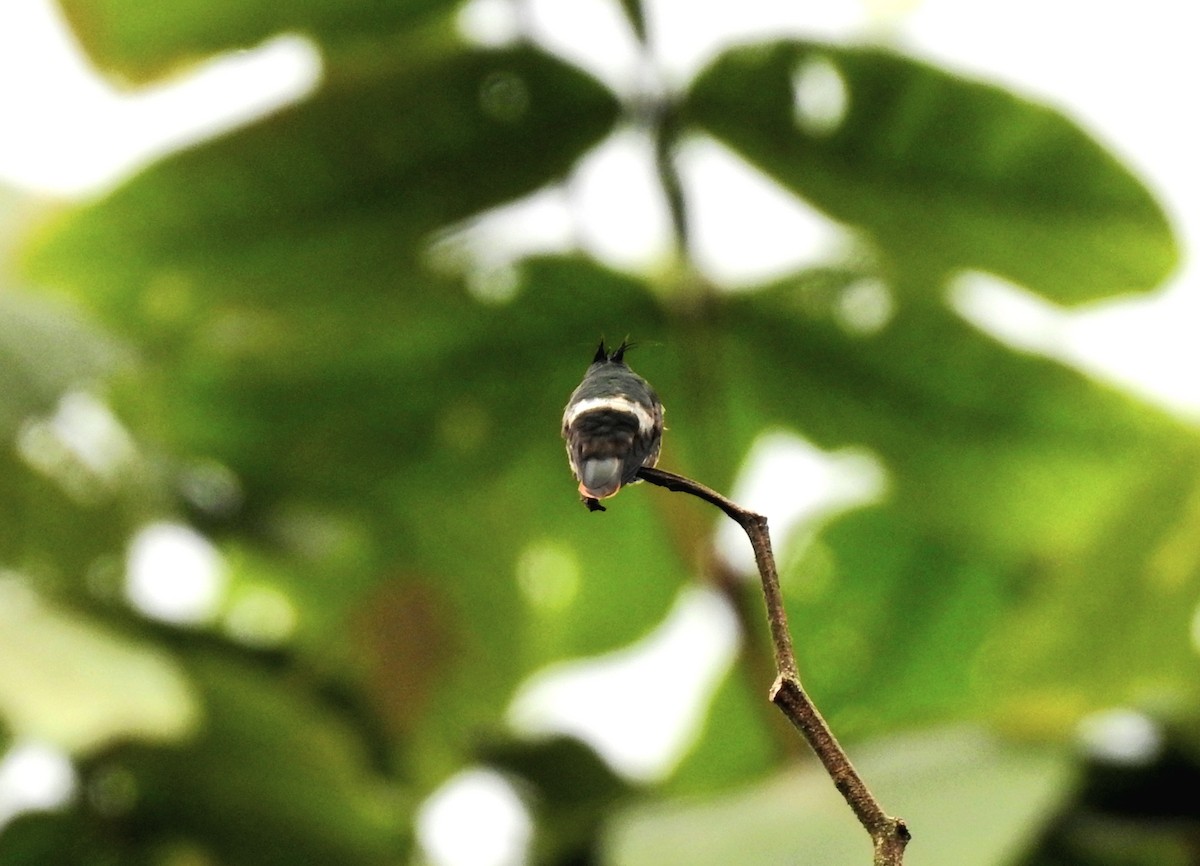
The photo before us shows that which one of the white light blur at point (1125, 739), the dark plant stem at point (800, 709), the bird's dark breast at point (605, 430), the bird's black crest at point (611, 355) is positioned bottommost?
the dark plant stem at point (800, 709)

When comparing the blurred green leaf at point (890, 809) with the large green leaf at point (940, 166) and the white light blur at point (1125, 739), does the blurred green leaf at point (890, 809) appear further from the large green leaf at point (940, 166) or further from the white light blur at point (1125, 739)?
the large green leaf at point (940, 166)

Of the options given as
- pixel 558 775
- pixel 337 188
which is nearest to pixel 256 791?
pixel 558 775

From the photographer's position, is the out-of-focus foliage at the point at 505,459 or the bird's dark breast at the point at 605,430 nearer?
the bird's dark breast at the point at 605,430

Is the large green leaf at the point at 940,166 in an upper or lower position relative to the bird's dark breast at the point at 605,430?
upper

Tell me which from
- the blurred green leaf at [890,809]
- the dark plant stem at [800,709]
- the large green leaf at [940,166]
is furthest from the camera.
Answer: the large green leaf at [940,166]

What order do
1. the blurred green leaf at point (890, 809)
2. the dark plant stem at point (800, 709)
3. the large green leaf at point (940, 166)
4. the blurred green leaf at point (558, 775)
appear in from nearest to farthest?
the dark plant stem at point (800, 709), the blurred green leaf at point (890, 809), the large green leaf at point (940, 166), the blurred green leaf at point (558, 775)

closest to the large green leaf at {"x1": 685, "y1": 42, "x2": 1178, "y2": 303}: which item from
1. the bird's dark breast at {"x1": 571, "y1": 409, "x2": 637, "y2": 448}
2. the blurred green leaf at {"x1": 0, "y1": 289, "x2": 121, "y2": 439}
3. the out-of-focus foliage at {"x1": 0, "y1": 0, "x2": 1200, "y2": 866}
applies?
the out-of-focus foliage at {"x1": 0, "y1": 0, "x2": 1200, "y2": 866}

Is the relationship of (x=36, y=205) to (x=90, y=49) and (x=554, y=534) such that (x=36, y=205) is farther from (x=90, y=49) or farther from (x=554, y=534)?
(x=554, y=534)

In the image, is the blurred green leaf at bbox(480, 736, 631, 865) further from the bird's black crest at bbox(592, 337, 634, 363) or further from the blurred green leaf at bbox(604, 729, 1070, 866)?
the bird's black crest at bbox(592, 337, 634, 363)

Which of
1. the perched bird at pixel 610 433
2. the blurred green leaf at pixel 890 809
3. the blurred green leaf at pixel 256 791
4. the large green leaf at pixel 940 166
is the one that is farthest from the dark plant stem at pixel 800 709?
the blurred green leaf at pixel 256 791
